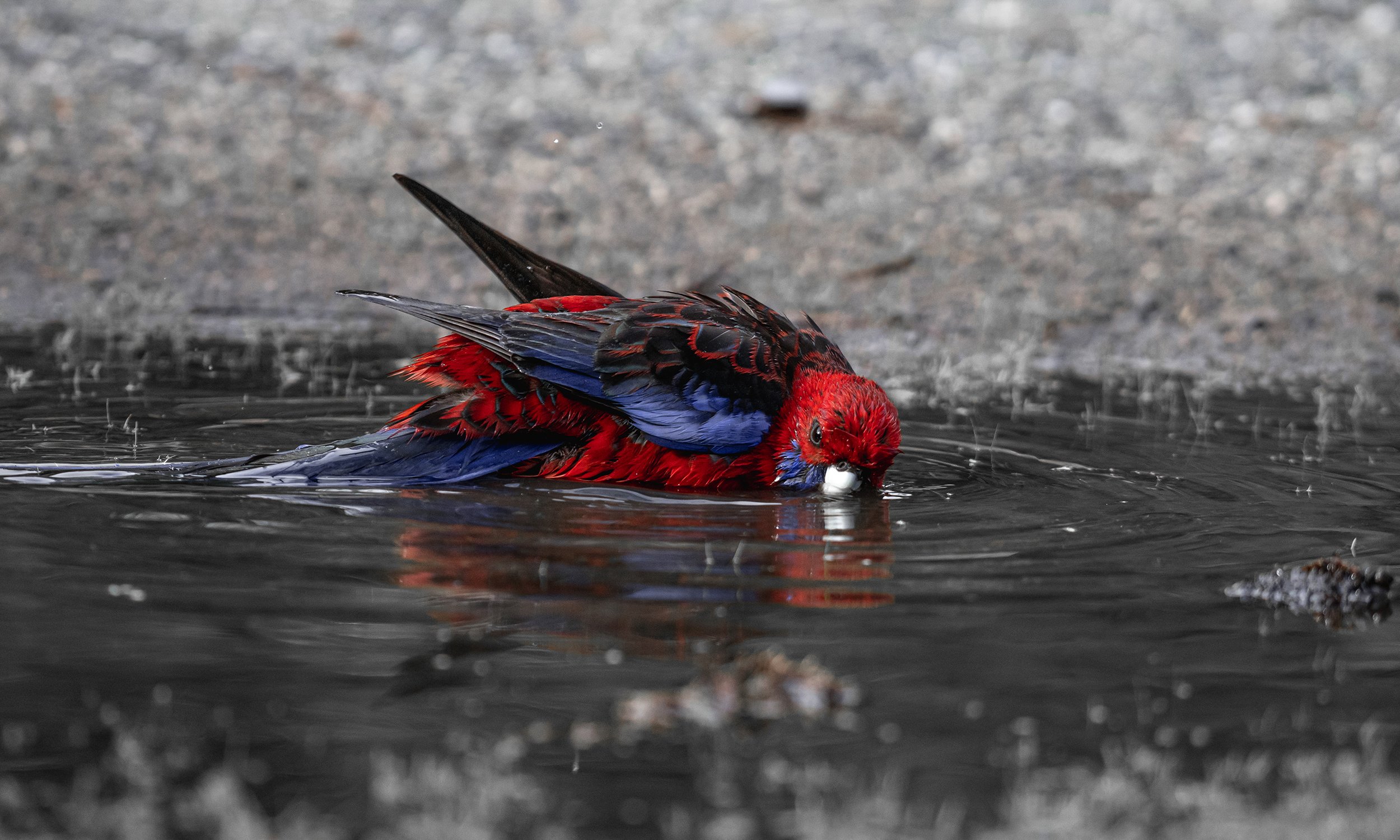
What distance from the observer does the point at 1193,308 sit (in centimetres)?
948

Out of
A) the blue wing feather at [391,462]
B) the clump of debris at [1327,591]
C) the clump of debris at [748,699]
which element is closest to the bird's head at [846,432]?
the blue wing feather at [391,462]

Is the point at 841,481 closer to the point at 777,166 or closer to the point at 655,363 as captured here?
the point at 655,363

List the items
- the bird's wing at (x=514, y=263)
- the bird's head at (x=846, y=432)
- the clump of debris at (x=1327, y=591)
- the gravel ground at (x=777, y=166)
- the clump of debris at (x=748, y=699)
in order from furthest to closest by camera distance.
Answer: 1. the gravel ground at (x=777, y=166)
2. the bird's wing at (x=514, y=263)
3. the bird's head at (x=846, y=432)
4. the clump of debris at (x=1327, y=591)
5. the clump of debris at (x=748, y=699)

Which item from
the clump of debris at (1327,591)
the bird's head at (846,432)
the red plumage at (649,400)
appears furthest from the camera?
the red plumage at (649,400)

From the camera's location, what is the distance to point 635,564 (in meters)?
4.18

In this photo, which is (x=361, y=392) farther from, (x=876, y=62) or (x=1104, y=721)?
(x=876, y=62)

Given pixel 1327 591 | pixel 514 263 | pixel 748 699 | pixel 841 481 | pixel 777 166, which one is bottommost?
pixel 748 699

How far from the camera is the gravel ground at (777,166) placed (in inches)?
368

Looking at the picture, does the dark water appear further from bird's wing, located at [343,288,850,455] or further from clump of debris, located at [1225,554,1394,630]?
bird's wing, located at [343,288,850,455]

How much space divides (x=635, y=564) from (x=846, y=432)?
116cm

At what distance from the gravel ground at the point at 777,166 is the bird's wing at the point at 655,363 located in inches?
93.2

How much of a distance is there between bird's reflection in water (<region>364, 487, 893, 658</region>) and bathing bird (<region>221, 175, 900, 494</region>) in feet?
0.65

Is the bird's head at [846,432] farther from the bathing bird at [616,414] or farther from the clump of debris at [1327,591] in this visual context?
the clump of debris at [1327,591]

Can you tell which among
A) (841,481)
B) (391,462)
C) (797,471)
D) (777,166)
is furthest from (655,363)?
(777,166)
